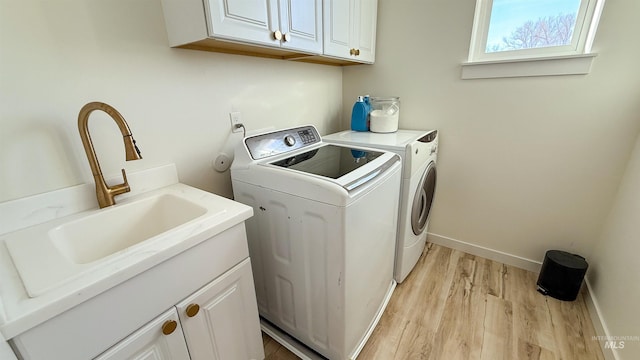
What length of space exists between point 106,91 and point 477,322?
222 centimetres

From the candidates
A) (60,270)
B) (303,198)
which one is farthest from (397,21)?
(60,270)

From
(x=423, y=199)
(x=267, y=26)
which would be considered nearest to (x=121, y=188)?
(x=267, y=26)

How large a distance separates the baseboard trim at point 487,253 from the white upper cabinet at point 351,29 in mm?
1640

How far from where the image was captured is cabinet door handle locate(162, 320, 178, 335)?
2.49ft

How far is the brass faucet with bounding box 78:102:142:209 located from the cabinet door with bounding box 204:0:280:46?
1.50 feet

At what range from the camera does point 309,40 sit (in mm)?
1353

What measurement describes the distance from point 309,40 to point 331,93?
0.90 meters

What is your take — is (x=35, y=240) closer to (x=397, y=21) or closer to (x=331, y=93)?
(x=331, y=93)

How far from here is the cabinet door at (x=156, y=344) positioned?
26.7 inches

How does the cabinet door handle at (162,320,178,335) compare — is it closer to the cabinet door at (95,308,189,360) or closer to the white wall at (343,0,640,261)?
the cabinet door at (95,308,189,360)

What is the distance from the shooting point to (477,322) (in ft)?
5.00

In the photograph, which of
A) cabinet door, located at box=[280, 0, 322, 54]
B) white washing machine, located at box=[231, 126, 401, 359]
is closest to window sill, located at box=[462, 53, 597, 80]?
white washing machine, located at box=[231, 126, 401, 359]

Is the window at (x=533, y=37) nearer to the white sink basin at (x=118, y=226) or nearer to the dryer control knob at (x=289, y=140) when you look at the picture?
the dryer control knob at (x=289, y=140)

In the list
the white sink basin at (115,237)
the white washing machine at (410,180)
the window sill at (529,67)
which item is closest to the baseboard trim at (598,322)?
the white washing machine at (410,180)
